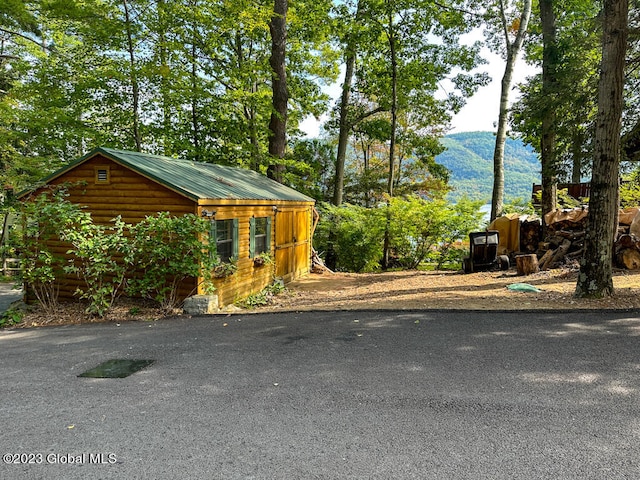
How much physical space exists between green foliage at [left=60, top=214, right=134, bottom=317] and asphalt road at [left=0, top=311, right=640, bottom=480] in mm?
1682

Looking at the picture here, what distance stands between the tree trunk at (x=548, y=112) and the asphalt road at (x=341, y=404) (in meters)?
5.09

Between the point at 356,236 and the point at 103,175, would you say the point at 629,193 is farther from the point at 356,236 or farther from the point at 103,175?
the point at 103,175

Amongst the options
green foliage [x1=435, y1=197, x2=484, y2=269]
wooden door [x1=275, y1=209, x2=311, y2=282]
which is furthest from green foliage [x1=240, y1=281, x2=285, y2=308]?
green foliage [x1=435, y1=197, x2=484, y2=269]

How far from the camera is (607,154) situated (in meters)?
7.22

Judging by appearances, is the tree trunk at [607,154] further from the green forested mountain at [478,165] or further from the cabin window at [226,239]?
the green forested mountain at [478,165]

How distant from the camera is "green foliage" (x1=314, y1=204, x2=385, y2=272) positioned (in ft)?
59.1

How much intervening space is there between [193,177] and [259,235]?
7.40ft

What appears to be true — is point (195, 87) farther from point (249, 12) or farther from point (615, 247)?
point (615, 247)

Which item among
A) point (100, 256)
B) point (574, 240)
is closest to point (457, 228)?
point (574, 240)

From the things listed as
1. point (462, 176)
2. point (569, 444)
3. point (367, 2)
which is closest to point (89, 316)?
point (569, 444)

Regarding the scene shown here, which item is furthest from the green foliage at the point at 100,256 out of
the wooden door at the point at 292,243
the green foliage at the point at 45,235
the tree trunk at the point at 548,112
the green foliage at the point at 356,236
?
the green foliage at the point at 356,236

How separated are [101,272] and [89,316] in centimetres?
88

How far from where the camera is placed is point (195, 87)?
616 inches

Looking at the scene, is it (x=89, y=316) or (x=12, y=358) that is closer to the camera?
(x=12, y=358)
